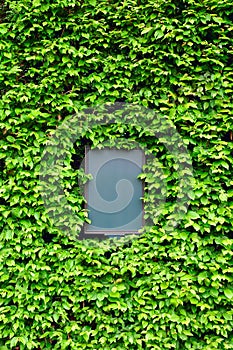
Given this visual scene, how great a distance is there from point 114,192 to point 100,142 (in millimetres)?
400

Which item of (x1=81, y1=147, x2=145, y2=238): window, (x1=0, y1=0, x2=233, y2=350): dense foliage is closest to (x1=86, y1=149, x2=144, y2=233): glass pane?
(x1=81, y1=147, x2=145, y2=238): window

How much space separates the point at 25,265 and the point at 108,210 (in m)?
0.73

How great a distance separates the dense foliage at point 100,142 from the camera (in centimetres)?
286

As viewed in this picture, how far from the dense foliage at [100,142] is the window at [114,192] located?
0.10 m

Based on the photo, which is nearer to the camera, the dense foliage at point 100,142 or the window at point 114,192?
the dense foliage at point 100,142

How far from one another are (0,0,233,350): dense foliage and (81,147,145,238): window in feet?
0.33

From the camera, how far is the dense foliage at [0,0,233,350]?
2861 millimetres

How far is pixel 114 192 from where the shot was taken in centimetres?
308

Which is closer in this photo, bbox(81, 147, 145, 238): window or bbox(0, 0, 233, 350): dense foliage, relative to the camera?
bbox(0, 0, 233, 350): dense foliage

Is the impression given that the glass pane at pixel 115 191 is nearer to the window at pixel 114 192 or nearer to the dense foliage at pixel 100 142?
the window at pixel 114 192

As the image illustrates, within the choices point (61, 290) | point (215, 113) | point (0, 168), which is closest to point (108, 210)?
point (61, 290)

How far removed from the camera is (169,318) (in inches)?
111

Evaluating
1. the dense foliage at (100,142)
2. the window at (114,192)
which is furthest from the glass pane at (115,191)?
the dense foliage at (100,142)

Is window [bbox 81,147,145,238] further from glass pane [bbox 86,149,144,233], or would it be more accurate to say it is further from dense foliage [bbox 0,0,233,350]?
dense foliage [bbox 0,0,233,350]
